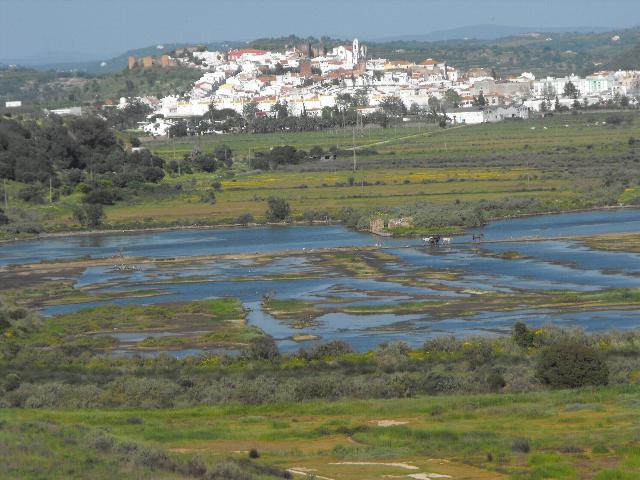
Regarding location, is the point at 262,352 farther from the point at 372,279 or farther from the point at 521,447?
the point at 372,279

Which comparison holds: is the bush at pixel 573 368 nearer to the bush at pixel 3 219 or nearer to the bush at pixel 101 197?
the bush at pixel 3 219

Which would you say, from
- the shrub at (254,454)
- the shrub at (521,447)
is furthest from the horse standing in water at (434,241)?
the shrub at (254,454)

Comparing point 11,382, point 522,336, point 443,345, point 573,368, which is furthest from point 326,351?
point 11,382

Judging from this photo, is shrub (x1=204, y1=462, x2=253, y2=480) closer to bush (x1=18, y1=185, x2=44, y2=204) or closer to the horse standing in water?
the horse standing in water

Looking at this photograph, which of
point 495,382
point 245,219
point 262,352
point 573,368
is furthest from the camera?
point 245,219

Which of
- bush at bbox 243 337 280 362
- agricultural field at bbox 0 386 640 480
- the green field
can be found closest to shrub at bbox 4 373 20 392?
agricultural field at bbox 0 386 640 480
